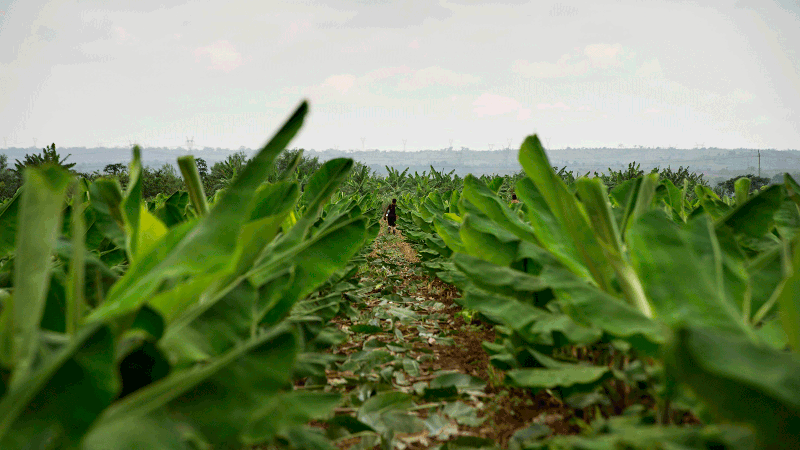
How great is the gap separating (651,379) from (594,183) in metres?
0.46

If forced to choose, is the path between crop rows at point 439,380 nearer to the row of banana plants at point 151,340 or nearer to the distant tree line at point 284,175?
the row of banana plants at point 151,340

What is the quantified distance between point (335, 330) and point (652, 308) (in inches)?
35.4

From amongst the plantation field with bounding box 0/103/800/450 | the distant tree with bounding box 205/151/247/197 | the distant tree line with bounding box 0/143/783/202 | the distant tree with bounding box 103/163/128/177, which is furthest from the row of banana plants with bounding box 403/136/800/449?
the distant tree with bounding box 103/163/128/177

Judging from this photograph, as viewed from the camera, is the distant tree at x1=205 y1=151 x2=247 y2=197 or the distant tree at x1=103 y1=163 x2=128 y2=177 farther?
the distant tree at x1=103 y1=163 x2=128 y2=177

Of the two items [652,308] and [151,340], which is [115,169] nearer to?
[151,340]

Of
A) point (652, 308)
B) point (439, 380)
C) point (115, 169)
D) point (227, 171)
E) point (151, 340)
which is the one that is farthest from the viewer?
point (115, 169)

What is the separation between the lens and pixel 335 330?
1.46 metres

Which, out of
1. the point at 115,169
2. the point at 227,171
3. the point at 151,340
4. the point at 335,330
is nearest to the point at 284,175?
the point at 335,330

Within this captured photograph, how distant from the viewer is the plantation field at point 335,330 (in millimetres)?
554

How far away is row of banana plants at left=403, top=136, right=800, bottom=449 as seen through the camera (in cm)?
54

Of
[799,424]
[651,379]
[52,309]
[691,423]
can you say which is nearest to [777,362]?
[799,424]

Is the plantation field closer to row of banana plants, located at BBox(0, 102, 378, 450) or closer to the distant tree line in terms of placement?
row of banana plants, located at BBox(0, 102, 378, 450)

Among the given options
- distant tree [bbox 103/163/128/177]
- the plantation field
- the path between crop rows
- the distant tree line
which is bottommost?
the path between crop rows

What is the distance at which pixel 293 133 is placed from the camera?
3.11 ft
